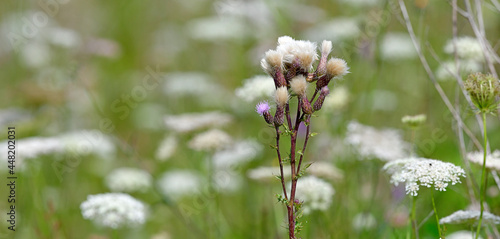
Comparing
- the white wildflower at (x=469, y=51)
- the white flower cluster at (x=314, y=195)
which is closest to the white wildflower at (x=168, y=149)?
the white flower cluster at (x=314, y=195)

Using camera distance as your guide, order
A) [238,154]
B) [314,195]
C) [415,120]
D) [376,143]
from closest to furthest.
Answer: [415,120] < [314,195] < [376,143] < [238,154]

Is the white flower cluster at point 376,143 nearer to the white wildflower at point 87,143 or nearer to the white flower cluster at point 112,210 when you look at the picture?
the white flower cluster at point 112,210

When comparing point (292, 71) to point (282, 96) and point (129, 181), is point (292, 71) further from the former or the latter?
point (129, 181)

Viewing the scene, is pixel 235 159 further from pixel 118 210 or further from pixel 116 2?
pixel 116 2

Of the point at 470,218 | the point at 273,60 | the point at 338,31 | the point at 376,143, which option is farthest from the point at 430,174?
the point at 338,31

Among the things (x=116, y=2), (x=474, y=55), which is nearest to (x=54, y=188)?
(x=474, y=55)

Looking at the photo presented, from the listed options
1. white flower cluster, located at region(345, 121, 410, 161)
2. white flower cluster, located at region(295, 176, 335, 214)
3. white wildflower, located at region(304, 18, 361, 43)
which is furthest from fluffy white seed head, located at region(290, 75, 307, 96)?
white wildflower, located at region(304, 18, 361, 43)
